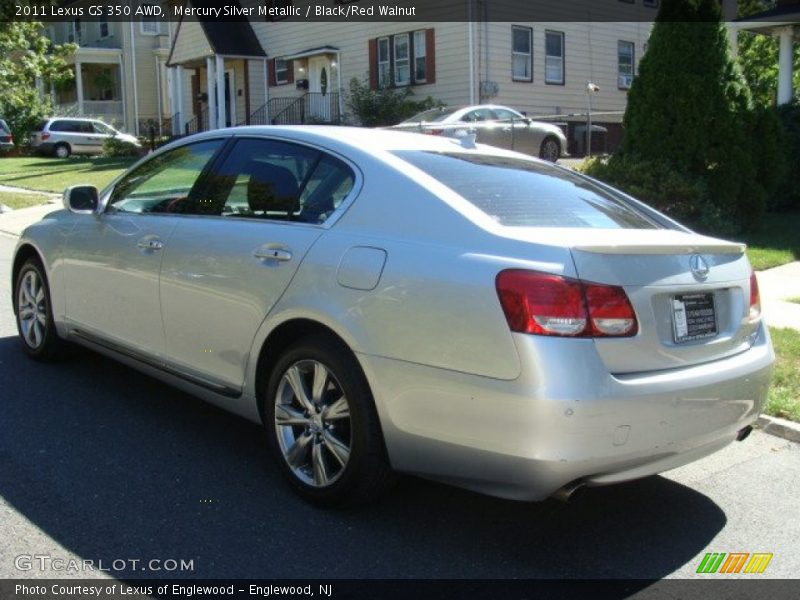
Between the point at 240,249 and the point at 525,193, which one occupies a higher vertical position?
the point at 525,193

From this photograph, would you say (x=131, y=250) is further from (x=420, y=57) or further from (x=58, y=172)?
(x=420, y=57)

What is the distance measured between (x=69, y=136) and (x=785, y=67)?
82.9ft

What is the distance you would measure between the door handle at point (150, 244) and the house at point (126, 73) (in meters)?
37.1

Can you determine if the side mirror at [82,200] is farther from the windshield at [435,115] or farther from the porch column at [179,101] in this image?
the porch column at [179,101]

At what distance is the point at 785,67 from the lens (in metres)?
19.3

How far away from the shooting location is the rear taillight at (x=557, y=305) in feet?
10.8

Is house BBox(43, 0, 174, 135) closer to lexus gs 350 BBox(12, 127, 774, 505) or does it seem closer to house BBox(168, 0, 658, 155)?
house BBox(168, 0, 658, 155)

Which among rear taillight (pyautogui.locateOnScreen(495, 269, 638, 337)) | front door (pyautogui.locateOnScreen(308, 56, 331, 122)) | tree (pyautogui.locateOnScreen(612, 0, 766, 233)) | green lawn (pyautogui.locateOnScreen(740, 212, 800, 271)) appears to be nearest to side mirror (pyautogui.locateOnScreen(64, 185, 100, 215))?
rear taillight (pyautogui.locateOnScreen(495, 269, 638, 337))

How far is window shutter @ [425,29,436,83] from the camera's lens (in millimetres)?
24766

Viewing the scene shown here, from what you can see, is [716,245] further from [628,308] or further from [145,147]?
[145,147]

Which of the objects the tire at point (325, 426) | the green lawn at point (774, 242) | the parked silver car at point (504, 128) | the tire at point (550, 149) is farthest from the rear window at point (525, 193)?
the tire at point (550, 149)

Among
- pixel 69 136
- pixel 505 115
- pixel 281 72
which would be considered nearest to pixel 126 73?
pixel 69 136

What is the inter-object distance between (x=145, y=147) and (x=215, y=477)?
29.5 meters

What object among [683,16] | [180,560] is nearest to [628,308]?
[180,560]
